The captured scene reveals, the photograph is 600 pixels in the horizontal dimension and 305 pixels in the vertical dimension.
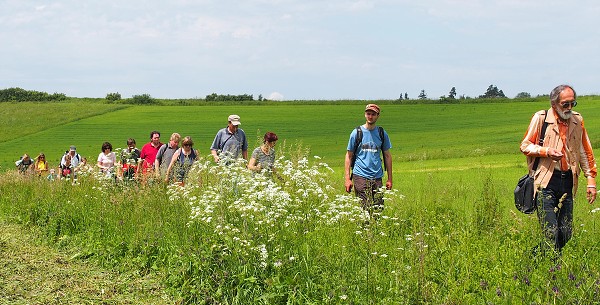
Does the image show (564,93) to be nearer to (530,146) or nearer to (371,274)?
(530,146)

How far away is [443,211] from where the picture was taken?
10.1 m

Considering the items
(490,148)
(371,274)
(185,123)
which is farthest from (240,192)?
(185,123)

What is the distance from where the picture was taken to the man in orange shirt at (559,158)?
6.74m

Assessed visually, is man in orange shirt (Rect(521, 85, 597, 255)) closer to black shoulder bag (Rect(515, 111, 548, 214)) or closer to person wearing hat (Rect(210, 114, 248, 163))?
black shoulder bag (Rect(515, 111, 548, 214))

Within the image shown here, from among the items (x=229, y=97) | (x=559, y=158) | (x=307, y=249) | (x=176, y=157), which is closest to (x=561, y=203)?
(x=559, y=158)

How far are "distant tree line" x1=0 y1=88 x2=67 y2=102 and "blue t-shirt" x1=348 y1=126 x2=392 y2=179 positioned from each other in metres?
97.9

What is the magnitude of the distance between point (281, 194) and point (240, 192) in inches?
26.6

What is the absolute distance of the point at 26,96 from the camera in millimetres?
101875

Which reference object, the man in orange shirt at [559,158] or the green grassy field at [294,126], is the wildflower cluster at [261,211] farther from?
the green grassy field at [294,126]

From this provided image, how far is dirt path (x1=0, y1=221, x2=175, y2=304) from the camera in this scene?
669cm

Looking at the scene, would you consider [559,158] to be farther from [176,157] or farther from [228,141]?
[176,157]

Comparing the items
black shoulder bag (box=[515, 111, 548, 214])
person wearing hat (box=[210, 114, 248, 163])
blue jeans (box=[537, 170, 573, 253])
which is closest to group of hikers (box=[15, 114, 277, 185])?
person wearing hat (box=[210, 114, 248, 163])

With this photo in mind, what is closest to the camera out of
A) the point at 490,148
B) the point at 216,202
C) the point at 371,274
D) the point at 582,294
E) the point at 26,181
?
the point at 582,294

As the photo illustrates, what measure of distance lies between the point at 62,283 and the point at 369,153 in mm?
4328
